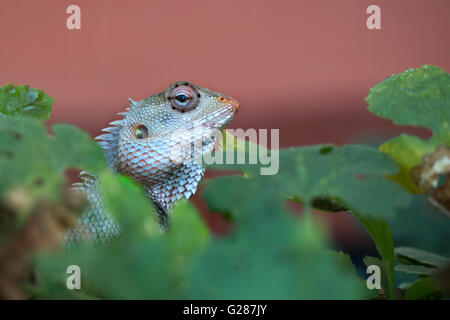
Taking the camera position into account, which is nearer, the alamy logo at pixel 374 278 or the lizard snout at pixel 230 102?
the alamy logo at pixel 374 278

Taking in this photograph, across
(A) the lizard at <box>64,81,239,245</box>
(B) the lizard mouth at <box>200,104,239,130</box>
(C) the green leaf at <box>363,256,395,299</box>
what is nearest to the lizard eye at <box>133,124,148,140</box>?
(A) the lizard at <box>64,81,239,245</box>

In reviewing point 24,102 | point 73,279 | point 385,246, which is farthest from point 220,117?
point 73,279

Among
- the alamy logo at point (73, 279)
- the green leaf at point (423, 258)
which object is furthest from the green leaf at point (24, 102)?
the green leaf at point (423, 258)

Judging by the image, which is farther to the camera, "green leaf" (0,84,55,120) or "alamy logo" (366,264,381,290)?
"green leaf" (0,84,55,120)

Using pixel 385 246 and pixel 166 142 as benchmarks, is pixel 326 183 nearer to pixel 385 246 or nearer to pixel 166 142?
pixel 385 246

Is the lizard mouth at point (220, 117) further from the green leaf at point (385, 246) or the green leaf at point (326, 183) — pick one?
the green leaf at point (326, 183)

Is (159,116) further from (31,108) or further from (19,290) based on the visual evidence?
(19,290)

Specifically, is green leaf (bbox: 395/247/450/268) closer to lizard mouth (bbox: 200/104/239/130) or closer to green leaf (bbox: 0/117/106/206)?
green leaf (bbox: 0/117/106/206)
